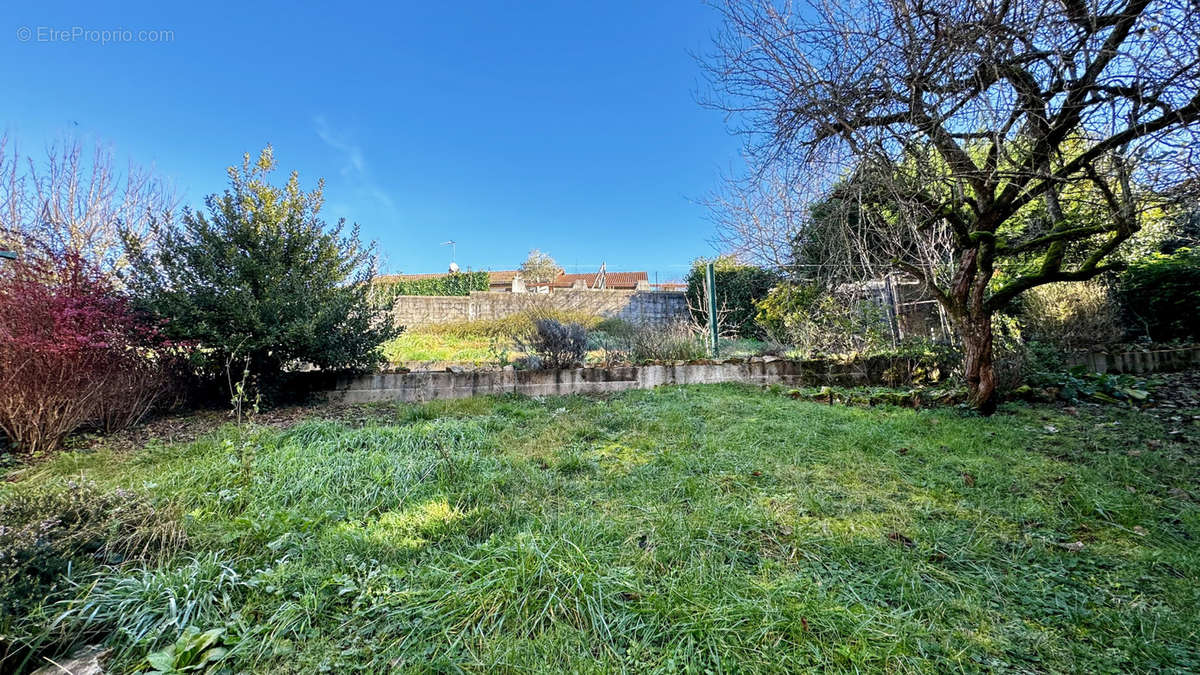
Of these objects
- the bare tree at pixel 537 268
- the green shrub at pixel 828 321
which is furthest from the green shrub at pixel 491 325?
the bare tree at pixel 537 268

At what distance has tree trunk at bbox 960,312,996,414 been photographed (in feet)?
12.0

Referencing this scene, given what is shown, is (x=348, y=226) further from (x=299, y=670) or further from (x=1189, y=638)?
(x=1189, y=638)

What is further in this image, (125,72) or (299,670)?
(125,72)

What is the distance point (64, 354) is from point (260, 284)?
64.2 inches

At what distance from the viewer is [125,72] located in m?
6.18

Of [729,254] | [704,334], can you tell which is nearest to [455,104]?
[729,254]

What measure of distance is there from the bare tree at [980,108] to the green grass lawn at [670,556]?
5.18 ft

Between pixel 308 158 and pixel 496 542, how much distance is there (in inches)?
317

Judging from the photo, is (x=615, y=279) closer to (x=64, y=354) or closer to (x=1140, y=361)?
(x=1140, y=361)

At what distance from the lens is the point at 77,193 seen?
9.48 meters

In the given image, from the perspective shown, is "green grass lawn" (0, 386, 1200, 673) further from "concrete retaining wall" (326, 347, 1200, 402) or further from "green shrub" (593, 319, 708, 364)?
"green shrub" (593, 319, 708, 364)

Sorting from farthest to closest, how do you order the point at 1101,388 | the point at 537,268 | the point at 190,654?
the point at 537,268 < the point at 1101,388 < the point at 190,654

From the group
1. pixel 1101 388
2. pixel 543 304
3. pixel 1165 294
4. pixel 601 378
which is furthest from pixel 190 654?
pixel 543 304

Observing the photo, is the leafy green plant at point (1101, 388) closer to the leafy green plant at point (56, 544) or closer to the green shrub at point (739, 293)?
the green shrub at point (739, 293)
